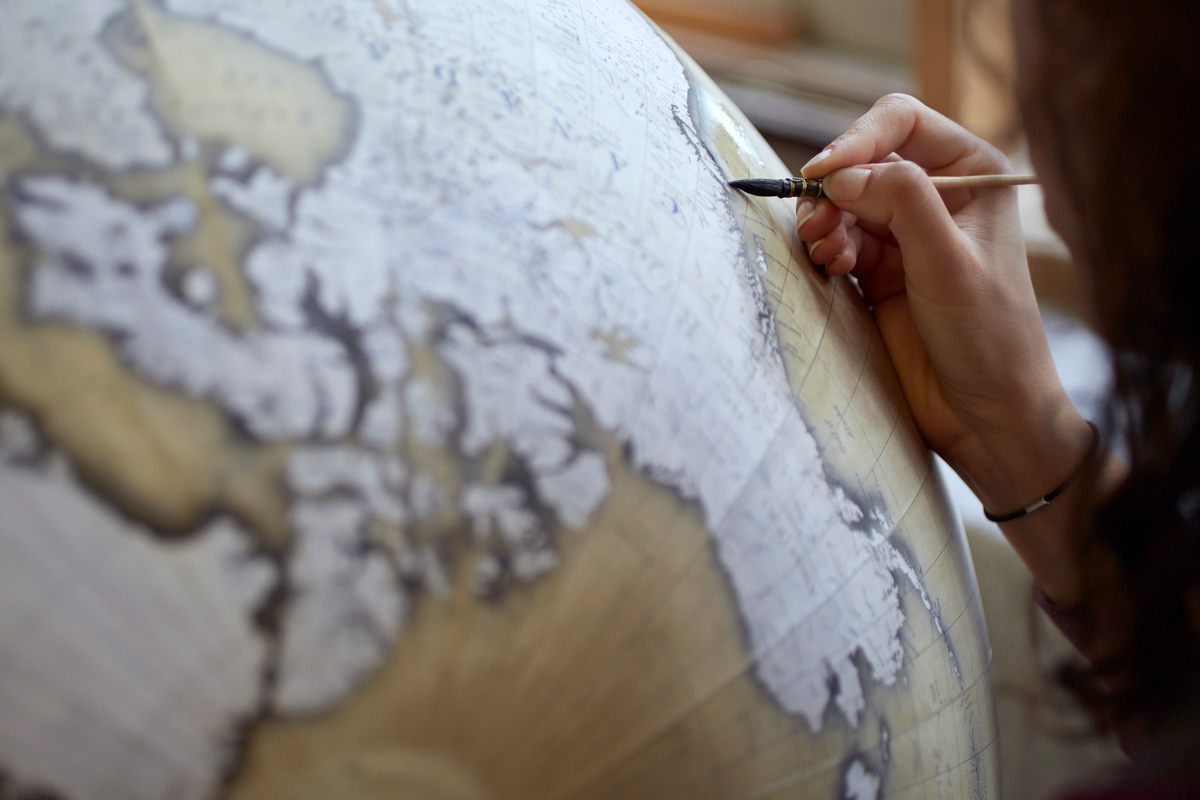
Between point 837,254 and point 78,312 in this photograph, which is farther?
point 837,254

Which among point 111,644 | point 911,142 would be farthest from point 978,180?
point 111,644

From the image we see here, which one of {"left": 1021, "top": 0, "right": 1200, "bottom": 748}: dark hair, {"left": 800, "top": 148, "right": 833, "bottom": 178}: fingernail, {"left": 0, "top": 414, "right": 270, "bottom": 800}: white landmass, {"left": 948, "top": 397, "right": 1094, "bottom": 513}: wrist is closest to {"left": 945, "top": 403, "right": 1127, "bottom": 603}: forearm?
{"left": 948, "top": 397, "right": 1094, "bottom": 513}: wrist

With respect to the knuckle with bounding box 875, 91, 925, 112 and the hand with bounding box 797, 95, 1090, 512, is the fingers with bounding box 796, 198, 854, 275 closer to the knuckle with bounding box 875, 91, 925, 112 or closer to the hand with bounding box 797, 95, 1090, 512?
the hand with bounding box 797, 95, 1090, 512

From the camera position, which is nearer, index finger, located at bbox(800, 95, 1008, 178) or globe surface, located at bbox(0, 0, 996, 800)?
globe surface, located at bbox(0, 0, 996, 800)

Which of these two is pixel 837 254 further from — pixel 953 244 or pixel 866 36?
pixel 866 36

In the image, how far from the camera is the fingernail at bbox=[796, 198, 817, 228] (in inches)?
25.9

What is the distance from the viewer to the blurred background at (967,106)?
686 mm

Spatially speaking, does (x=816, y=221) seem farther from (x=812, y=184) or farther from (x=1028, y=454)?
(x=1028, y=454)

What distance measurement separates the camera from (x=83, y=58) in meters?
0.48

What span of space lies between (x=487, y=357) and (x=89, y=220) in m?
0.16

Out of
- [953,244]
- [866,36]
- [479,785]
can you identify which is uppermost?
[953,244]

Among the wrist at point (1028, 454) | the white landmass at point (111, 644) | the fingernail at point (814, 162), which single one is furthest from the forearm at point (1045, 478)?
the white landmass at point (111, 644)

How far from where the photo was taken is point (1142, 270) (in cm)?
54

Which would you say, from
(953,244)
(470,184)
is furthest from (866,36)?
(470,184)
